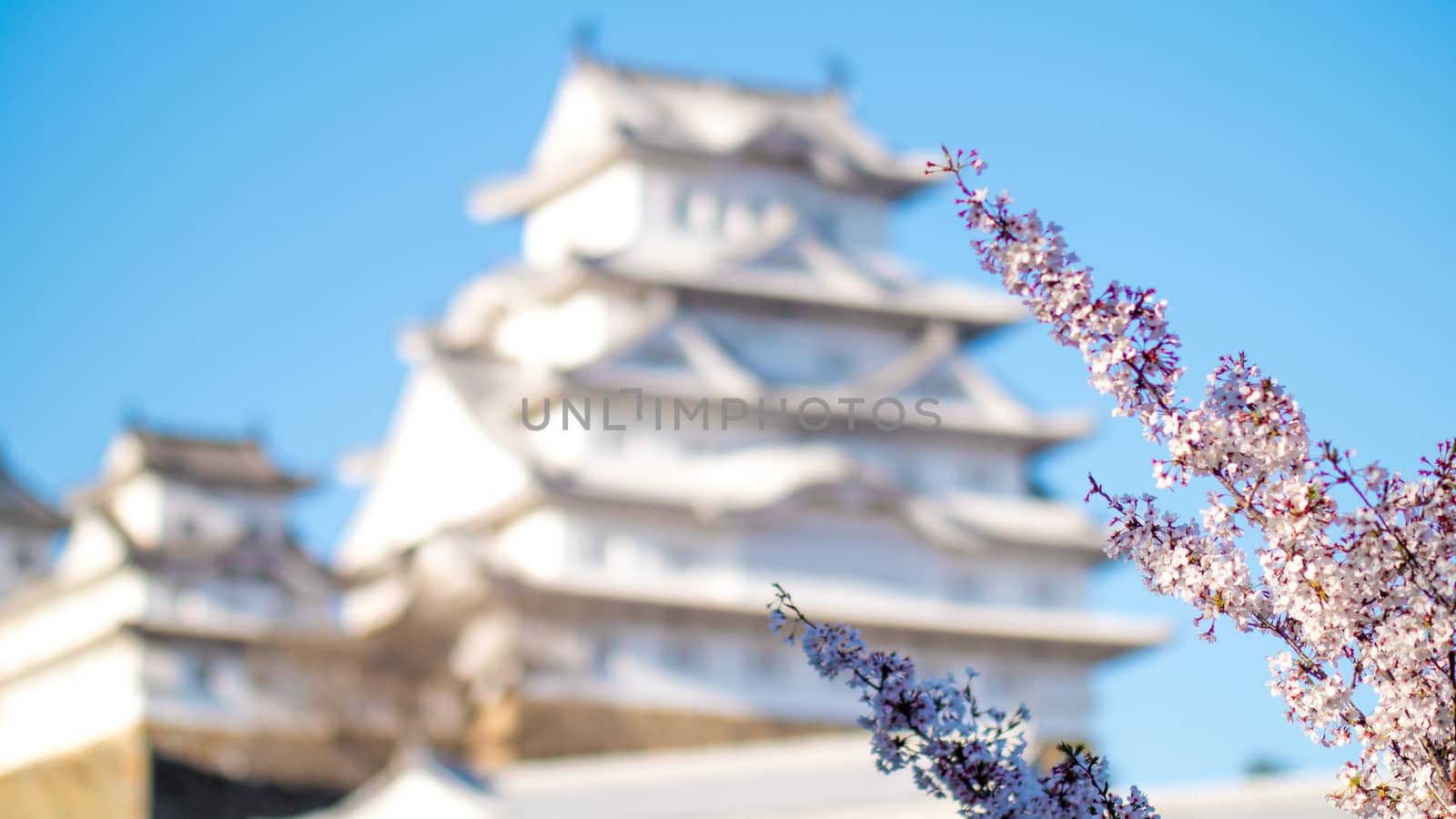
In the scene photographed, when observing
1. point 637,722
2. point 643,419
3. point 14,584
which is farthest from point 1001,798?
point 14,584

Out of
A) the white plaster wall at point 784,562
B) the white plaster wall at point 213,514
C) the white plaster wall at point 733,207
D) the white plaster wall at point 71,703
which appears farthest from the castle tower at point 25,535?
the white plaster wall at point 733,207

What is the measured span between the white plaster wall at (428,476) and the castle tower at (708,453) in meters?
0.07

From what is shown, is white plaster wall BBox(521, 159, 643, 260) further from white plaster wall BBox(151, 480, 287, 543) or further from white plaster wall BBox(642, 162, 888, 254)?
white plaster wall BBox(151, 480, 287, 543)

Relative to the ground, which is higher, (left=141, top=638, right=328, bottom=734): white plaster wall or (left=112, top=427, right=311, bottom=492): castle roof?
(left=112, top=427, right=311, bottom=492): castle roof

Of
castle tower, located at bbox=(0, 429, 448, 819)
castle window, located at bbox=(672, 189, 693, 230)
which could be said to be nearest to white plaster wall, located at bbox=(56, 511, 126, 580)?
castle tower, located at bbox=(0, 429, 448, 819)

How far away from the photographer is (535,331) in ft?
140

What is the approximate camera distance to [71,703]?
131ft

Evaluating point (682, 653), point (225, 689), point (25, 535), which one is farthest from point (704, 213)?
point (25, 535)

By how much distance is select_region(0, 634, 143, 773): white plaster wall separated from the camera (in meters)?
38.2

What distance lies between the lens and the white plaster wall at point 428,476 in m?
39.9

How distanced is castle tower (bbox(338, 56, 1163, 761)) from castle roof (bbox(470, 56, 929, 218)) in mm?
60

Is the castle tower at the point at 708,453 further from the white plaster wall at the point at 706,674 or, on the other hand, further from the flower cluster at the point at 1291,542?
the flower cluster at the point at 1291,542

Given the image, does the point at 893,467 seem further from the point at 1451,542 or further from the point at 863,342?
the point at 1451,542

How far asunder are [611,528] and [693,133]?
8.02 meters
